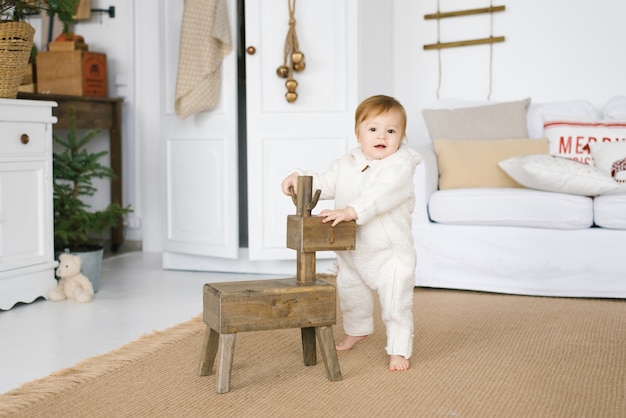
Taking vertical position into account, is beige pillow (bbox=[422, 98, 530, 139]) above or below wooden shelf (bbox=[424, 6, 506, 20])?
below

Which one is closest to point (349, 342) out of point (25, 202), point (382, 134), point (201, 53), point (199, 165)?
point (382, 134)

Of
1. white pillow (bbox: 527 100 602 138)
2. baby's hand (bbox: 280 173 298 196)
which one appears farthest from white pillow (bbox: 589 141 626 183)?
baby's hand (bbox: 280 173 298 196)

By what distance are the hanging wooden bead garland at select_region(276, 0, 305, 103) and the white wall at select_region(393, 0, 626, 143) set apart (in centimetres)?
85

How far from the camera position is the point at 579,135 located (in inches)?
136

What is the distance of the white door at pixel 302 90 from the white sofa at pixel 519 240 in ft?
1.63

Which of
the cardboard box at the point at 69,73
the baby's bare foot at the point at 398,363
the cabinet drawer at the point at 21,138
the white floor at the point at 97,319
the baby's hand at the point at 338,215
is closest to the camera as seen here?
the baby's hand at the point at 338,215

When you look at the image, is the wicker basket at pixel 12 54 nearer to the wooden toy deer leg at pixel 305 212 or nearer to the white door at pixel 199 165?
the white door at pixel 199 165

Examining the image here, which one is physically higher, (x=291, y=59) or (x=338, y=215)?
(x=291, y=59)

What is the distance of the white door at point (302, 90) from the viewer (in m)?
3.63

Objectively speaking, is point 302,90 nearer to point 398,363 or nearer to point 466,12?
point 466,12

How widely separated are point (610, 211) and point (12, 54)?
7.75 feet

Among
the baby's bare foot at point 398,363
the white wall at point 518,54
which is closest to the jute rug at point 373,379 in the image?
the baby's bare foot at point 398,363

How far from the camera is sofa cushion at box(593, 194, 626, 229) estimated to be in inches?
120

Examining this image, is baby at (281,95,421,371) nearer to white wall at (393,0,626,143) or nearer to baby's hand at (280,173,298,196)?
baby's hand at (280,173,298,196)
